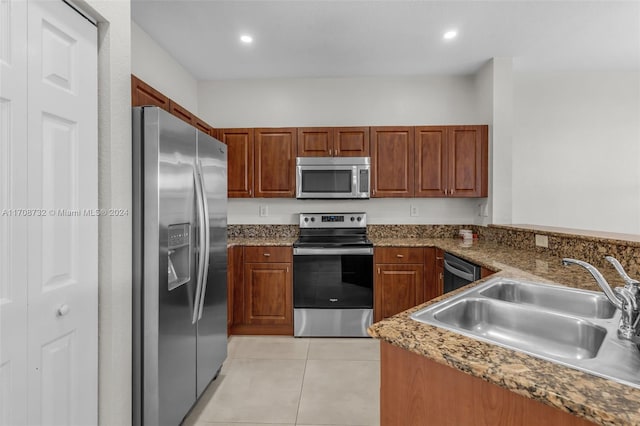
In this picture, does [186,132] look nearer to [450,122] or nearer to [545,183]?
[450,122]

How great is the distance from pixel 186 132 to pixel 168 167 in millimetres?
269

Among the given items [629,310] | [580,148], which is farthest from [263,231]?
[580,148]

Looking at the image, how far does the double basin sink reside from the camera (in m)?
0.76

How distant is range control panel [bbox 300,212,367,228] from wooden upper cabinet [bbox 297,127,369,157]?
69 centimetres

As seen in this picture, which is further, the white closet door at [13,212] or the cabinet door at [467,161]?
the cabinet door at [467,161]

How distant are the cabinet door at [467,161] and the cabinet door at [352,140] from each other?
88cm

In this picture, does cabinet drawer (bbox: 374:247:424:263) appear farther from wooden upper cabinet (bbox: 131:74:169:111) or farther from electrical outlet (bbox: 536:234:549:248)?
wooden upper cabinet (bbox: 131:74:169:111)

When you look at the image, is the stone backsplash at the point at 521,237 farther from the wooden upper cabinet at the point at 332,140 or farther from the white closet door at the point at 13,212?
the white closet door at the point at 13,212

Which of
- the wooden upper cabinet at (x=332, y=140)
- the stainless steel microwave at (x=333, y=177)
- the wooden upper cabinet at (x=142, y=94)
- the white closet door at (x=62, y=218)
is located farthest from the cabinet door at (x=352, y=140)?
the white closet door at (x=62, y=218)

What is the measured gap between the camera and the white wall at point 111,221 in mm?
1310

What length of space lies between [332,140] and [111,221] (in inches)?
91.0

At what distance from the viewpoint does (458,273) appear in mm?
2414

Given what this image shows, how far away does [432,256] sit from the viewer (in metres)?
2.93

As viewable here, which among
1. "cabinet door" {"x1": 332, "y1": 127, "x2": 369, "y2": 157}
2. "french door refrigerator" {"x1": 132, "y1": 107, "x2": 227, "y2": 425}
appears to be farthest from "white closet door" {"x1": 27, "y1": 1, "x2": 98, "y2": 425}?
"cabinet door" {"x1": 332, "y1": 127, "x2": 369, "y2": 157}
